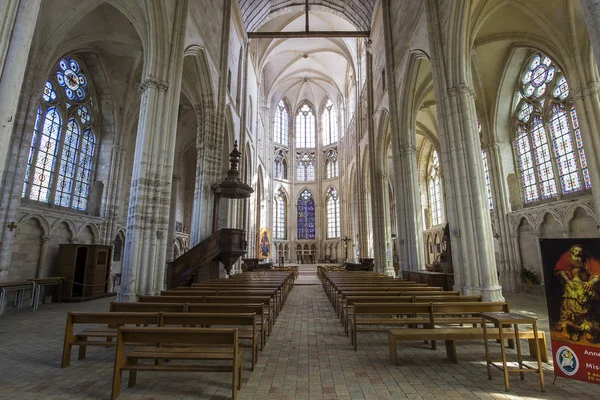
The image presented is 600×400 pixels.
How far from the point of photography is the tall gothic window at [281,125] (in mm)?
36656

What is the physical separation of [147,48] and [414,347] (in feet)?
33.7

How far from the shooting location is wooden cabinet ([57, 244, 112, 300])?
34.2ft

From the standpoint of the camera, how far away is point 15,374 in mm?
3375

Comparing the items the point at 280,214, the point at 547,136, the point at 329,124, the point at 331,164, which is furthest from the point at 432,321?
the point at 329,124

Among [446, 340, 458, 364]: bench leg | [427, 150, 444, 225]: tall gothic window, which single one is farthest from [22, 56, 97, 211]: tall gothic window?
[427, 150, 444, 225]: tall gothic window

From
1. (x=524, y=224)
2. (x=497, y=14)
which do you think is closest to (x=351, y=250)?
(x=524, y=224)

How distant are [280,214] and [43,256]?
26470 mm

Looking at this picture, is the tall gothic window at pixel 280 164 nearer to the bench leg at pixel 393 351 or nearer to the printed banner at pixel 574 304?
the bench leg at pixel 393 351

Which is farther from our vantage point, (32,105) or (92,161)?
(92,161)

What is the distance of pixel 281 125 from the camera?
37.2 m

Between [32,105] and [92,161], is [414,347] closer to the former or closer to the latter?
[32,105]

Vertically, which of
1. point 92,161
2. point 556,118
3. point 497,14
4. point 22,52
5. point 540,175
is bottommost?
point 22,52

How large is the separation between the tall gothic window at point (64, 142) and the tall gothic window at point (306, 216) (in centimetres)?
2490

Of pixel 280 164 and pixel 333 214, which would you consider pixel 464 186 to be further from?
pixel 280 164
